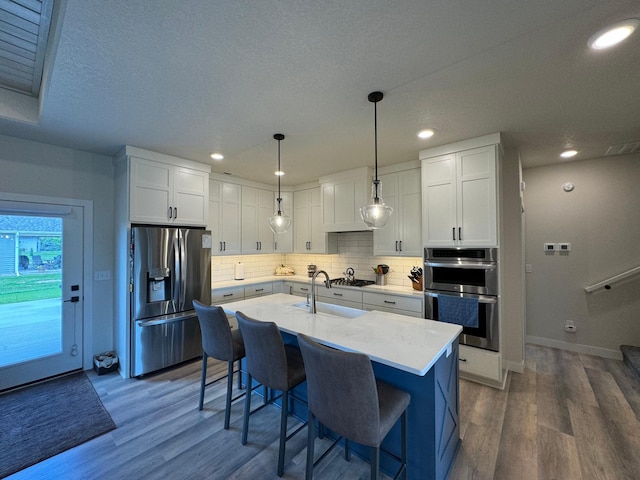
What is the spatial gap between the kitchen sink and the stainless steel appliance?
1.12 m

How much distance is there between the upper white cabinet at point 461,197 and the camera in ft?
9.29

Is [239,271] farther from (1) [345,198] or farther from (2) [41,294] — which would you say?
(2) [41,294]

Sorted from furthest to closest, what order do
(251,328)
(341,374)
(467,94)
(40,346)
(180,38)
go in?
1. (40,346)
2. (467,94)
3. (251,328)
4. (180,38)
5. (341,374)

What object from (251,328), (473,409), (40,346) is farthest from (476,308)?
(40,346)

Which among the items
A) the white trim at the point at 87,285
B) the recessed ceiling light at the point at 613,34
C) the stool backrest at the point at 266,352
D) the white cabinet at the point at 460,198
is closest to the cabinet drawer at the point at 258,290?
the white trim at the point at 87,285

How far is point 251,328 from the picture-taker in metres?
1.88

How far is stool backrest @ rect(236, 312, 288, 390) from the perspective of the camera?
1.79 meters

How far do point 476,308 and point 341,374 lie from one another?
219 centimetres

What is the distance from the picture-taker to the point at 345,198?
4.29 meters

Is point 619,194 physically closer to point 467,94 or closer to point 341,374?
point 467,94

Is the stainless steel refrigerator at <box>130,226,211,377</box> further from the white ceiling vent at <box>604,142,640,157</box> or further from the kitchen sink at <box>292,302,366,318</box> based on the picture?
the white ceiling vent at <box>604,142,640,157</box>

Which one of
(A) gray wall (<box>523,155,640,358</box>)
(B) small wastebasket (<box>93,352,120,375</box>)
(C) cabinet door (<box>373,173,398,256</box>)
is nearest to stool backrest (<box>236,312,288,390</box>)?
(B) small wastebasket (<box>93,352,120,375</box>)

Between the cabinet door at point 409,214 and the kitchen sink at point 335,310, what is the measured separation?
1.49 metres

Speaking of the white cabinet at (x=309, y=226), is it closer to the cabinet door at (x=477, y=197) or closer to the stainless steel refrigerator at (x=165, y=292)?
the stainless steel refrigerator at (x=165, y=292)
